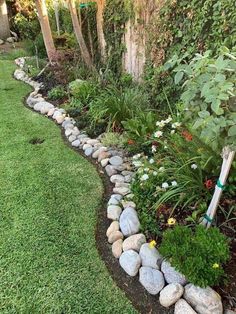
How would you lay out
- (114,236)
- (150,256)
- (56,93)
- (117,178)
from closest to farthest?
(150,256), (114,236), (117,178), (56,93)

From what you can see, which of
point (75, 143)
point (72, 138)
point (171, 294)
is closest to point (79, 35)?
point (72, 138)

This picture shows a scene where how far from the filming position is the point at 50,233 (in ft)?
7.88

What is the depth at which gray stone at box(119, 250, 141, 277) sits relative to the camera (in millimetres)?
2090

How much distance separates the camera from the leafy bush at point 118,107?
12.5 ft

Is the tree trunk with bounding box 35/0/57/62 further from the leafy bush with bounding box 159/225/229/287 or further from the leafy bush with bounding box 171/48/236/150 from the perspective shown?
the leafy bush with bounding box 159/225/229/287

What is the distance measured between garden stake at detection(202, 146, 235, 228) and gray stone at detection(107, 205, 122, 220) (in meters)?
0.71

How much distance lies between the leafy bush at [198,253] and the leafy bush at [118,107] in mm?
1965

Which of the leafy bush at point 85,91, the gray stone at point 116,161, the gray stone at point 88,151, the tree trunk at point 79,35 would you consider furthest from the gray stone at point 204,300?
the tree trunk at point 79,35

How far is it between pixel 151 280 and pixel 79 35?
472 centimetres

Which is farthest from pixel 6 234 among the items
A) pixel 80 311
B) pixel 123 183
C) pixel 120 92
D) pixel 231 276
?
pixel 120 92

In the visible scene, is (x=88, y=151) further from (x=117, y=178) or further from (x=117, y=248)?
(x=117, y=248)

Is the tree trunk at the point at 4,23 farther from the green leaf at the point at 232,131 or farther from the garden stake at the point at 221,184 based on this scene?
the green leaf at the point at 232,131

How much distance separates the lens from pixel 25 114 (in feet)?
15.0

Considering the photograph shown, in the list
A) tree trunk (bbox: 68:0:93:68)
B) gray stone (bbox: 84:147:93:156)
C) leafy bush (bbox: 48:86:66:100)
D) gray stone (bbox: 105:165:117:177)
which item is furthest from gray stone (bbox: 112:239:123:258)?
tree trunk (bbox: 68:0:93:68)
